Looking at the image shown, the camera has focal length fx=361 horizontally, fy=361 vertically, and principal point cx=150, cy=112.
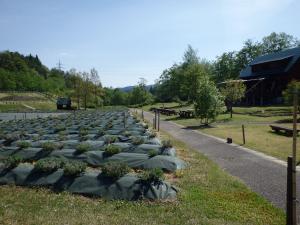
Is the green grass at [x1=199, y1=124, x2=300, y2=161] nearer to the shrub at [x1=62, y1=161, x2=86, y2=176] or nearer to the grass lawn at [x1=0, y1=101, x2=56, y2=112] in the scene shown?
the shrub at [x1=62, y1=161, x2=86, y2=176]

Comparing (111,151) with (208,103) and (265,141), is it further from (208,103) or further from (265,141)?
(208,103)

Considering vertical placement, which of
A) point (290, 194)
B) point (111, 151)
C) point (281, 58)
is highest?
point (281, 58)

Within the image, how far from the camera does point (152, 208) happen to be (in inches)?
356

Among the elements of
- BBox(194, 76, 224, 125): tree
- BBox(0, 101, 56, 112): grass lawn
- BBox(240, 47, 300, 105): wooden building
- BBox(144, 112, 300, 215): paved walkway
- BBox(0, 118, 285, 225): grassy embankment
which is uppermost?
BBox(240, 47, 300, 105): wooden building

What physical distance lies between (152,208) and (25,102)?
72341mm

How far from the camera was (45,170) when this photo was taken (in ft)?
37.9

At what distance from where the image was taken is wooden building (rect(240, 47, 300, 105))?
5297 centimetres

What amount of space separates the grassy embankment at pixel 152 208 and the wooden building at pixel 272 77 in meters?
45.3

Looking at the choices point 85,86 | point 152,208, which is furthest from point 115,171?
point 85,86

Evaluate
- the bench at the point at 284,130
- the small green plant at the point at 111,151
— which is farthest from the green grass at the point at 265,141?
the small green plant at the point at 111,151

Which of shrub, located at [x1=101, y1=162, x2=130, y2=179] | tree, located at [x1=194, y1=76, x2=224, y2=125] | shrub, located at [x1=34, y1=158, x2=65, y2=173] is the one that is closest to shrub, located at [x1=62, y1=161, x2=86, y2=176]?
shrub, located at [x1=34, y1=158, x2=65, y2=173]

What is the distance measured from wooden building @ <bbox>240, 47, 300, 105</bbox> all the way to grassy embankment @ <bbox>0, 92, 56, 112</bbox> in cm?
3836

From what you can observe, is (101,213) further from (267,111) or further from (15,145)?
(267,111)

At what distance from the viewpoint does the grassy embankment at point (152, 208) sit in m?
8.29
